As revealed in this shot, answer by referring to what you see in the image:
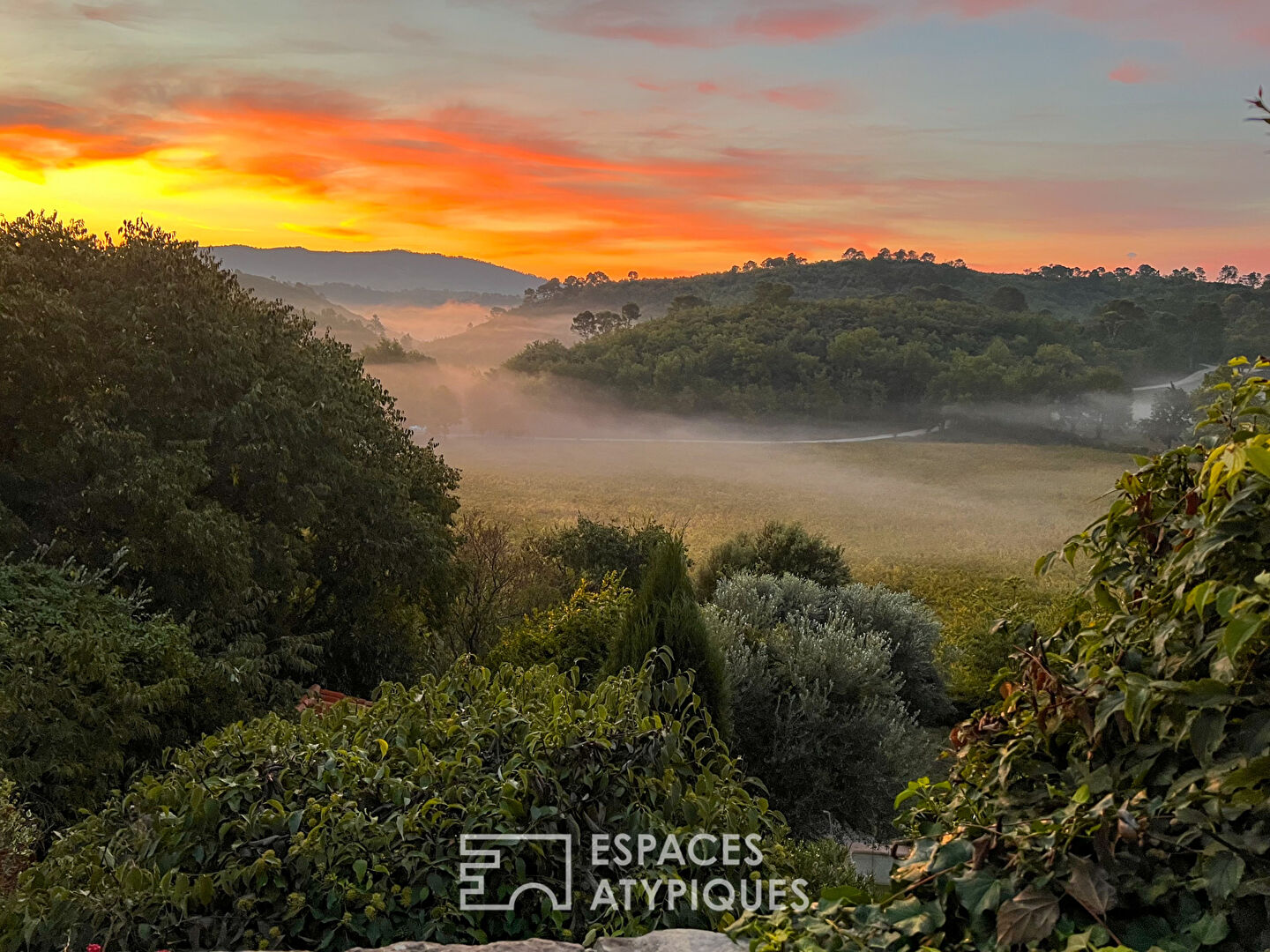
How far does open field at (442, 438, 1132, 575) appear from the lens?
2922 cm

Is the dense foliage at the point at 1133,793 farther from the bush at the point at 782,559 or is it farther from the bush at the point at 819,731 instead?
the bush at the point at 782,559

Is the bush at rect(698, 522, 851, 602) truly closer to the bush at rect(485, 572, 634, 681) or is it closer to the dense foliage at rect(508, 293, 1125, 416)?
the bush at rect(485, 572, 634, 681)

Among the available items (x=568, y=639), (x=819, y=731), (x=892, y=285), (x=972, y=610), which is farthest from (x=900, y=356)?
(x=819, y=731)

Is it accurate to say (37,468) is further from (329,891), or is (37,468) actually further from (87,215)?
(329,891)

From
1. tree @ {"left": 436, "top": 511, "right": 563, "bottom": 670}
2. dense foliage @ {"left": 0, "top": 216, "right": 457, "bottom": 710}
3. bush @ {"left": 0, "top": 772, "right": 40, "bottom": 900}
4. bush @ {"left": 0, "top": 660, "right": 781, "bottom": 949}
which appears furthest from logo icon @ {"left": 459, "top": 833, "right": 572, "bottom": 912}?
tree @ {"left": 436, "top": 511, "right": 563, "bottom": 670}

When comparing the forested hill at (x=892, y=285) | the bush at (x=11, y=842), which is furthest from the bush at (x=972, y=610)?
the forested hill at (x=892, y=285)

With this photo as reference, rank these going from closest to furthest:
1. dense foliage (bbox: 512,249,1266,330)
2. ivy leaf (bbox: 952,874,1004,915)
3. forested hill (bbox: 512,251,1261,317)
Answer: ivy leaf (bbox: 952,874,1004,915), dense foliage (bbox: 512,249,1266,330), forested hill (bbox: 512,251,1261,317)

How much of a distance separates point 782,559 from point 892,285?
201 ft

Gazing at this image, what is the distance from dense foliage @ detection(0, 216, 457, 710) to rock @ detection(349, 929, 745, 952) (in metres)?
8.89

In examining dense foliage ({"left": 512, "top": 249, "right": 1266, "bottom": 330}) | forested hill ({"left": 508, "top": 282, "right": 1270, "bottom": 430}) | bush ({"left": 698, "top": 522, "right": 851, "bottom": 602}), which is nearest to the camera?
bush ({"left": 698, "top": 522, "right": 851, "bottom": 602})

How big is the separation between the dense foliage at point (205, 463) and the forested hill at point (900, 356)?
41.9 meters

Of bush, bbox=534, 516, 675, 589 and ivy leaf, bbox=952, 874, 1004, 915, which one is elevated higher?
ivy leaf, bbox=952, 874, 1004, 915

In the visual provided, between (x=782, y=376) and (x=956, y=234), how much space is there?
17445 millimetres

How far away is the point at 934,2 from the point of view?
1841 centimetres
